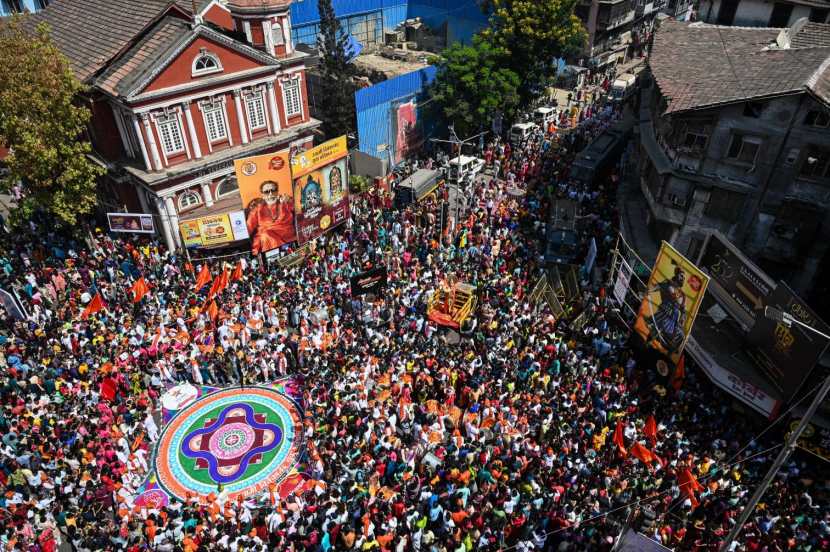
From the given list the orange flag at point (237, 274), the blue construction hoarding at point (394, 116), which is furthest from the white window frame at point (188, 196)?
the blue construction hoarding at point (394, 116)

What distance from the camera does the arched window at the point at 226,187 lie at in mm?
31766

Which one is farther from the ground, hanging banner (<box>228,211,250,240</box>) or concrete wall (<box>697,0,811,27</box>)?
concrete wall (<box>697,0,811,27</box>)

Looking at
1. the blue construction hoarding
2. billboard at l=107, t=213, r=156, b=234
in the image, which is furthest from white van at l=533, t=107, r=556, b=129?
billboard at l=107, t=213, r=156, b=234

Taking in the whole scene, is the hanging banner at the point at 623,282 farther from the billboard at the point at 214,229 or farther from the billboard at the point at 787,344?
the billboard at the point at 214,229

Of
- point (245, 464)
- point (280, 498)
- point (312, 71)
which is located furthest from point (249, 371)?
point (312, 71)

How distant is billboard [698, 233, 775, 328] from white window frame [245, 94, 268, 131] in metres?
25.4

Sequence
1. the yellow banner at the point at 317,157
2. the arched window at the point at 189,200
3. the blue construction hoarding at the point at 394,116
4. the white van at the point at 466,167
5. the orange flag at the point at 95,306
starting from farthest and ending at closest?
the blue construction hoarding at the point at 394,116 < the white van at the point at 466,167 < the arched window at the point at 189,200 < the yellow banner at the point at 317,157 < the orange flag at the point at 95,306

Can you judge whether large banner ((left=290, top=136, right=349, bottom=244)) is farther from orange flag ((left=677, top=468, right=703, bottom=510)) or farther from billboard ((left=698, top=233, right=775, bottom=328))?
orange flag ((left=677, top=468, right=703, bottom=510))

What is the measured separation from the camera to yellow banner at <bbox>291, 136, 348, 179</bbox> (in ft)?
85.3

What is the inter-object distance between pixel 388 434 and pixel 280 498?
4203mm

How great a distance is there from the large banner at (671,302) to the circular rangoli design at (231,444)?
13779mm

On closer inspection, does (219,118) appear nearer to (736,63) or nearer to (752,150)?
(736,63)

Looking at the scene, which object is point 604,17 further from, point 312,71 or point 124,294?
point 124,294

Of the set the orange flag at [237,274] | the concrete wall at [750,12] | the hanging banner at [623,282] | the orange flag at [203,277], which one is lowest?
the orange flag at [237,274]
